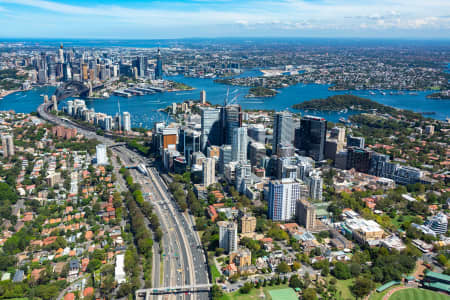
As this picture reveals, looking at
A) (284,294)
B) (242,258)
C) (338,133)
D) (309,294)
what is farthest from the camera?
(338,133)

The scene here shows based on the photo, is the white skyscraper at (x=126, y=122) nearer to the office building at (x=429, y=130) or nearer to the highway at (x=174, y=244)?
the highway at (x=174, y=244)

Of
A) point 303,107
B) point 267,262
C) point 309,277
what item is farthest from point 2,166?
point 303,107

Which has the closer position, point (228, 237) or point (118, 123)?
point (228, 237)

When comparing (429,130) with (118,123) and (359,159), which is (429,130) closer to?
(359,159)

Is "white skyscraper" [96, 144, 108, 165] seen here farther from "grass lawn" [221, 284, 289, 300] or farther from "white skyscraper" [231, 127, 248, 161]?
"grass lawn" [221, 284, 289, 300]

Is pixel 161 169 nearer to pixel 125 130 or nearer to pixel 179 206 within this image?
pixel 179 206

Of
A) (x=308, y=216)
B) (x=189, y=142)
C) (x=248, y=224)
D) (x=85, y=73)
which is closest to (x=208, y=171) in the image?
(x=189, y=142)
